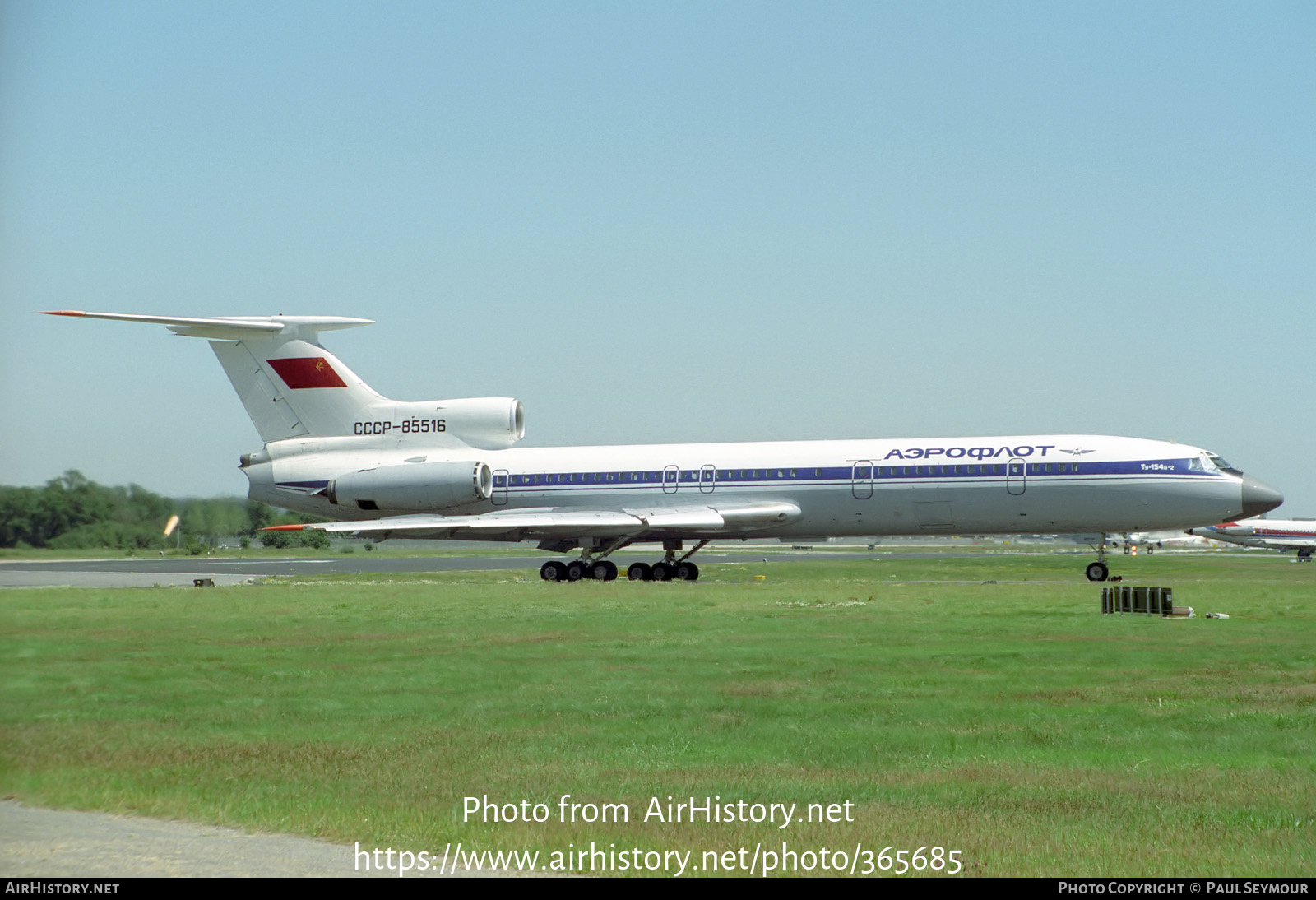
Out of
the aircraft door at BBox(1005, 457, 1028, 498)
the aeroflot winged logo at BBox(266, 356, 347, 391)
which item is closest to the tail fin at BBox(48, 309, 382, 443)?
the aeroflot winged logo at BBox(266, 356, 347, 391)

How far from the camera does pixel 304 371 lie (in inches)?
1801

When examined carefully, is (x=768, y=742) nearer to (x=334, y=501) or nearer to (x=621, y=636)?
(x=621, y=636)

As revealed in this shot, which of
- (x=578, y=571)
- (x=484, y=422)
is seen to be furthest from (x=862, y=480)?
(x=484, y=422)

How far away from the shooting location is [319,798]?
9.46 m

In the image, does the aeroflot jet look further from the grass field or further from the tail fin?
the grass field

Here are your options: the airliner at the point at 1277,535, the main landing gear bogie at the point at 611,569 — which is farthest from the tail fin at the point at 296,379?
the airliner at the point at 1277,535

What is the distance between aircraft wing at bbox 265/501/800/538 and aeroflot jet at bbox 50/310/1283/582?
0.23 ft

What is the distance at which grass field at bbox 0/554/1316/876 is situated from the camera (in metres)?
8.62

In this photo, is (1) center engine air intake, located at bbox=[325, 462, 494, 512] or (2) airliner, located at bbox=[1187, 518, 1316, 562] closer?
(1) center engine air intake, located at bbox=[325, 462, 494, 512]

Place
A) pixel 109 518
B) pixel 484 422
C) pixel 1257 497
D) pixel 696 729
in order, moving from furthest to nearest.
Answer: pixel 484 422, pixel 1257 497, pixel 109 518, pixel 696 729

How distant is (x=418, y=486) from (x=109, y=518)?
858 inches

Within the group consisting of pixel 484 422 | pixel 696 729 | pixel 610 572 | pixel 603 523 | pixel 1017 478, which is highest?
pixel 484 422

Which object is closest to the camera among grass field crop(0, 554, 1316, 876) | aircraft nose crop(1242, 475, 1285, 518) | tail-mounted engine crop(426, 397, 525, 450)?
grass field crop(0, 554, 1316, 876)

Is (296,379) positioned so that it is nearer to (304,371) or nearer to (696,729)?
(304,371)
